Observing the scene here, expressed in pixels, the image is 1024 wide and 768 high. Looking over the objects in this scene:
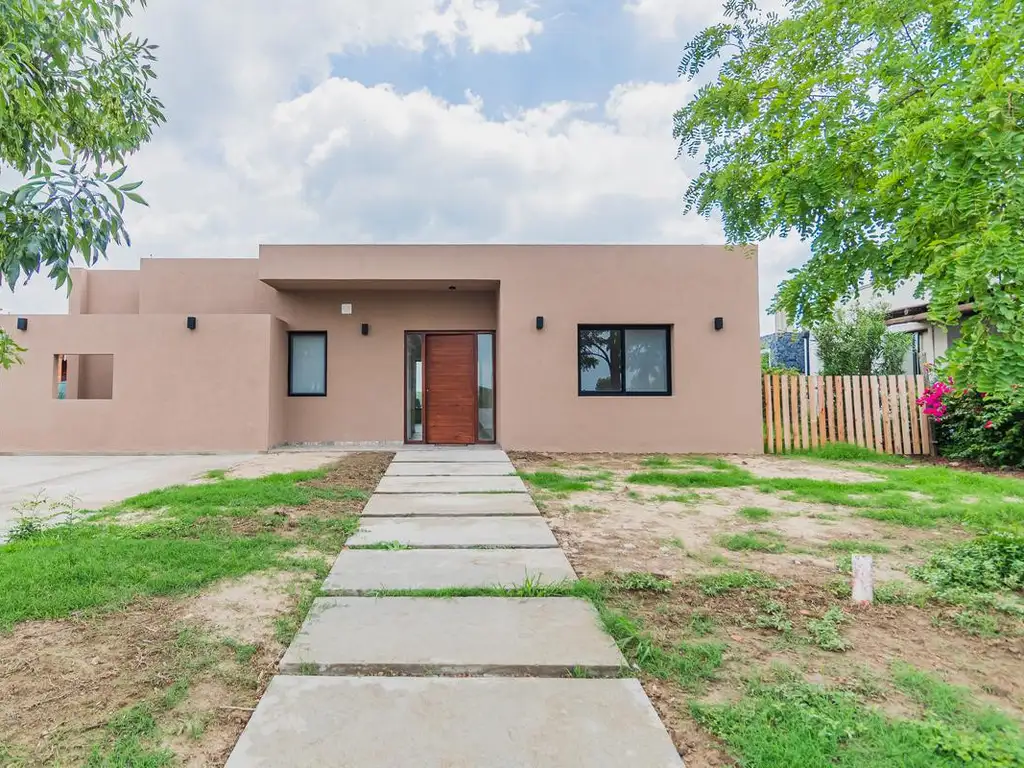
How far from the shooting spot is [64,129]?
184 cm

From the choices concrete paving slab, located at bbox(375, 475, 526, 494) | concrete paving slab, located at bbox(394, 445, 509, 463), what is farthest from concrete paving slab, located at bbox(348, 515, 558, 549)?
concrete paving slab, located at bbox(394, 445, 509, 463)

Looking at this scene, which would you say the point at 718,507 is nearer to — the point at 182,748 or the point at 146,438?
the point at 182,748

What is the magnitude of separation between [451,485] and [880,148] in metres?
4.40

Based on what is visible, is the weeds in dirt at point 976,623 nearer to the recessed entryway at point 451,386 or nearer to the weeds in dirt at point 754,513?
the weeds in dirt at point 754,513

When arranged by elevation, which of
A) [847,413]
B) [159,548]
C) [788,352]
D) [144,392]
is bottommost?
[159,548]

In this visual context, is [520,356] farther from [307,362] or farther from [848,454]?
[848,454]

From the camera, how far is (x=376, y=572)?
2.88m

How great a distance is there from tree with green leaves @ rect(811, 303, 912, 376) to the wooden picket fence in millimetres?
3507

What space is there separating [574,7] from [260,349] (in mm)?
Answer: 7354

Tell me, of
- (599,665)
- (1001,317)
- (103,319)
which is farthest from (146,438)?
(1001,317)

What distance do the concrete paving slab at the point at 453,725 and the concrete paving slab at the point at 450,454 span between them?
5664mm

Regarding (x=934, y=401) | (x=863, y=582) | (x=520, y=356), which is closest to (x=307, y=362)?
(x=520, y=356)

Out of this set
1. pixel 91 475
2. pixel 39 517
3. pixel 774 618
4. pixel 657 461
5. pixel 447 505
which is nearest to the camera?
pixel 774 618

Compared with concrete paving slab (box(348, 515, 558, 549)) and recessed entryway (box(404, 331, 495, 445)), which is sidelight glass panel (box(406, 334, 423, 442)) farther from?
concrete paving slab (box(348, 515, 558, 549))
